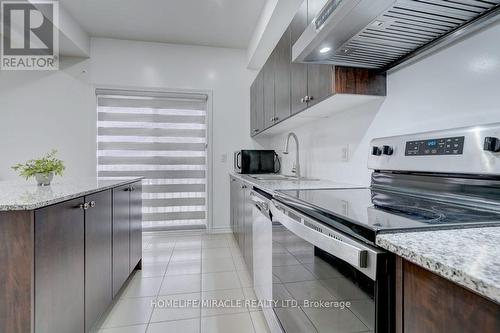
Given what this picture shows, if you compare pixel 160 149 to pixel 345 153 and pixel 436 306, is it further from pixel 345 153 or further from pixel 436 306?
pixel 436 306

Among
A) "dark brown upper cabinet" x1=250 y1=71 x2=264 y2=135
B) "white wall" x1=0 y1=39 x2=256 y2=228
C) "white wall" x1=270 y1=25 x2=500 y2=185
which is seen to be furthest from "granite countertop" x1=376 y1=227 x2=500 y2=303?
"white wall" x1=0 y1=39 x2=256 y2=228

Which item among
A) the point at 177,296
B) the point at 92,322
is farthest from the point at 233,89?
the point at 92,322

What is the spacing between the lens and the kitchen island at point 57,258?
3.19 feet

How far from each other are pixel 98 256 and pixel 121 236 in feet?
1.35

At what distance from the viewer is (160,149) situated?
3.75 metres

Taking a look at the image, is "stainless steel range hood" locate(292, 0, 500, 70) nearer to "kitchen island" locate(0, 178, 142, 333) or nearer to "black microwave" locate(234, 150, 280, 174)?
"kitchen island" locate(0, 178, 142, 333)

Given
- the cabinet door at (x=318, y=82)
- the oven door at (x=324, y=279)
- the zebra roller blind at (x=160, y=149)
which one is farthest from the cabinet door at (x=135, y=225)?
the cabinet door at (x=318, y=82)

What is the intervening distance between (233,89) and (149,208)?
6.84 feet

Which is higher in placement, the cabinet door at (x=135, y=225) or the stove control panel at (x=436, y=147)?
the stove control panel at (x=436, y=147)

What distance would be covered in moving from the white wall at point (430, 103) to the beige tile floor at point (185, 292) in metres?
1.19

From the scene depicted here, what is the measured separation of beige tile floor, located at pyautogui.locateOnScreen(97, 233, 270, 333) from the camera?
164 cm

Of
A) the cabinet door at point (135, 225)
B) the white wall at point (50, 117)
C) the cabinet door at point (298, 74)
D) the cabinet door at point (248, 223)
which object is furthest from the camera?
the white wall at point (50, 117)

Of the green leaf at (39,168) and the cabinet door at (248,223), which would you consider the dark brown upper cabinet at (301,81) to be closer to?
the cabinet door at (248,223)

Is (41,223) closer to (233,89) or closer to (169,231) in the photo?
(169,231)
